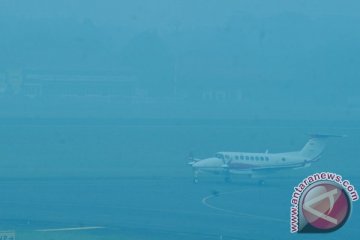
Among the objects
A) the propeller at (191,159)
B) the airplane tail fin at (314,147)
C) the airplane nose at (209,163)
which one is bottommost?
the airplane tail fin at (314,147)

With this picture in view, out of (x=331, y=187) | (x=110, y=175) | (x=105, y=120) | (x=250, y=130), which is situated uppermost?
(x=105, y=120)

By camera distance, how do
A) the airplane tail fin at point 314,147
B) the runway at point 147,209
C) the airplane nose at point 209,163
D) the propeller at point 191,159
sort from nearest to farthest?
1. the runway at point 147,209
2. the airplane tail fin at point 314,147
3. the airplane nose at point 209,163
4. the propeller at point 191,159

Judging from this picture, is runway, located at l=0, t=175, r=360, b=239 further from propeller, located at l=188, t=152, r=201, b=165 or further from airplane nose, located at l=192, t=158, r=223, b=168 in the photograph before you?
propeller, located at l=188, t=152, r=201, b=165

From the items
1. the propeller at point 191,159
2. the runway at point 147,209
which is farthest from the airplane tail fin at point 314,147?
the propeller at point 191,159

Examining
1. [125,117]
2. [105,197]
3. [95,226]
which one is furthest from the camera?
[125,117]

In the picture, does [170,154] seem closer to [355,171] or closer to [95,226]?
[355,171]

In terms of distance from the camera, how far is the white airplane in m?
11.5

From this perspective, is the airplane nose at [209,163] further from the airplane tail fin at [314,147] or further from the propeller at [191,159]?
the airplane tail fin at [314,147]

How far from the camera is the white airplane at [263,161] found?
452 inches

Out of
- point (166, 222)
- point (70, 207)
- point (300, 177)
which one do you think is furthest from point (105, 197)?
point (300, 177)

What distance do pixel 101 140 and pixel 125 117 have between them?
210 cm

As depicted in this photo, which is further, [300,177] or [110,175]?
[110,175]

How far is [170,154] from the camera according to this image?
51.4 feet

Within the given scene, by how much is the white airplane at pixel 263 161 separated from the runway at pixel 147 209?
30 centimetres
